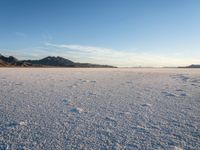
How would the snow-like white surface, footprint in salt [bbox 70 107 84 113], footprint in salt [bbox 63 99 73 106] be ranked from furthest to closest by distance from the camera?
footprint in salt [bbox 63 99 73 106] < footprint in salt [bbox 70 107 84 113] < the snow-like white surface

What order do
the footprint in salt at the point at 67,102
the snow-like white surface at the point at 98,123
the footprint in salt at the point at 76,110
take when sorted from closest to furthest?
the snow-like white surface at the point at 98,123, the footprint in salt at the point at 76,110, the footprint in salt at the point at 67,102

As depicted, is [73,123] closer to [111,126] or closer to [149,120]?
[111,126]

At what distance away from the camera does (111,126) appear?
3033mm

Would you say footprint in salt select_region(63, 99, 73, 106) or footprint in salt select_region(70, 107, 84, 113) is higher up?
footprint in salt select_region(63, 99, 73, 106)

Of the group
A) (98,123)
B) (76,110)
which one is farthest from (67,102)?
(98,123)

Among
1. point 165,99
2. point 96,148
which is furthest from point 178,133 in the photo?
point 165,99

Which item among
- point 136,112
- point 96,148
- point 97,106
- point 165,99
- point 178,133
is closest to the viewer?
point 96,148

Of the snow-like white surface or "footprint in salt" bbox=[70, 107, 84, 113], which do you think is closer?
the snow-like white surface

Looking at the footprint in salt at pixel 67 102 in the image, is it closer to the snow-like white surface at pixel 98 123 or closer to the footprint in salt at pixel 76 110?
the snow-like white surface at pixel 98 123

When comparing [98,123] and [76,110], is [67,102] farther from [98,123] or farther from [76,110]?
[98,123]

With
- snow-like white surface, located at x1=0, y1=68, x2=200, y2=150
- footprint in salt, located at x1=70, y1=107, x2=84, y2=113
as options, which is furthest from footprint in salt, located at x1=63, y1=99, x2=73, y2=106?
footprint in salt, located at x1=70, y1=107, x2=84, y2=113

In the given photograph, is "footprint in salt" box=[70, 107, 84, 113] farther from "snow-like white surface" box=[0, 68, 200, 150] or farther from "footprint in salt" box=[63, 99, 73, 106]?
"footprint in salt" box=[63, 99, 73, 106]

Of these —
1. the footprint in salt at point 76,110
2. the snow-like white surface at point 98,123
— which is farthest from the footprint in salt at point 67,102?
the footprint in salt at point 76,110

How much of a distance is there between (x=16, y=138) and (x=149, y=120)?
1.86 meters
